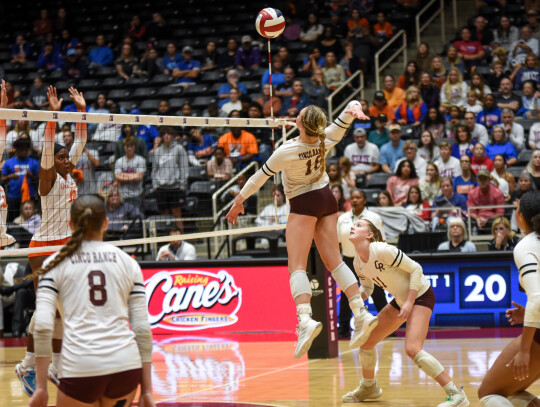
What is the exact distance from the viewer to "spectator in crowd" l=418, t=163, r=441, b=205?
13102 mm

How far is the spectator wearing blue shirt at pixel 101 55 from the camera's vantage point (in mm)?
19688

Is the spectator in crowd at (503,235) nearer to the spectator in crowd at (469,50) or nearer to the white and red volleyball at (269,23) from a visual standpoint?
the white and red volleyball at (269,23)

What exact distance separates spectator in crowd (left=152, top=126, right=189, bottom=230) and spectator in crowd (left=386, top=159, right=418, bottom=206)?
3168 mm

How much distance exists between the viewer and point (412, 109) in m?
15.3

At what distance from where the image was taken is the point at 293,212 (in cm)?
729

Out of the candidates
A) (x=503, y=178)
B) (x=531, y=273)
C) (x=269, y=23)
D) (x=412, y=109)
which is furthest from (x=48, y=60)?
(x=531, y=273)

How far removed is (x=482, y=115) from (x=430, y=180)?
222 centimetres

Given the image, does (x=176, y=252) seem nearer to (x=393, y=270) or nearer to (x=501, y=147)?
(x=501, y=147)

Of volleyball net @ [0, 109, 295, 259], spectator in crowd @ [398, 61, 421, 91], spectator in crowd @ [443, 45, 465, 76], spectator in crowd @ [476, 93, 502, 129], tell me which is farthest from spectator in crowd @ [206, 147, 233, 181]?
spectator in crowd @ [443, 45, 465, 76]

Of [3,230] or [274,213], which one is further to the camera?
[274,213]

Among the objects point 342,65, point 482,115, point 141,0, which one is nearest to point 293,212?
point 482,115

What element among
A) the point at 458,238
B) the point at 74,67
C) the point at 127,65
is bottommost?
the point at 458,238

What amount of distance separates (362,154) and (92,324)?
10532mm

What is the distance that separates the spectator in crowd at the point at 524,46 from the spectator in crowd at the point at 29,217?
865 cm
